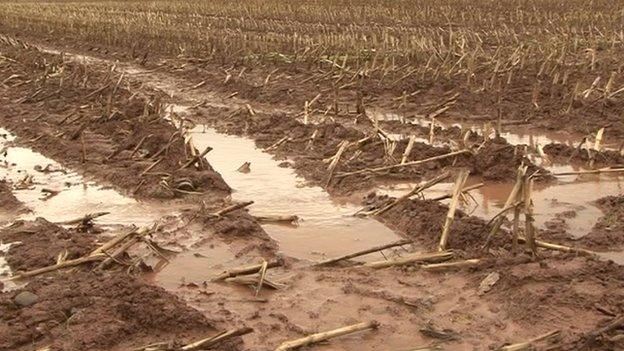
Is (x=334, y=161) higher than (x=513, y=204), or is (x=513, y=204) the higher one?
(x=513, y=204)

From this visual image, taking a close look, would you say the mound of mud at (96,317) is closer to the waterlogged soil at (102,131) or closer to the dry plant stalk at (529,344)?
the dry plant stalk at (529,344)

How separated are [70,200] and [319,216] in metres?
2.95

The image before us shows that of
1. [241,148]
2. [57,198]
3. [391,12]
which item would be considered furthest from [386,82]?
[391,12]

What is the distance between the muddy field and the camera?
5172 millimetres

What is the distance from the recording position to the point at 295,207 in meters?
8.07

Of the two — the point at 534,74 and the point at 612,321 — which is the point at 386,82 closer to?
the point at 534,74

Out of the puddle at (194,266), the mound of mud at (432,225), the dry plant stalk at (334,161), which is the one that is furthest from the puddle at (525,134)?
the puddle at (194,266)

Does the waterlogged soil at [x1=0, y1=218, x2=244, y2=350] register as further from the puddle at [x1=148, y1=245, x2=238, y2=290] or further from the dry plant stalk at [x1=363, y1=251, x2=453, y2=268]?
the dry plant stalk at [x1=363, y1=251, x2=453, y2=268]

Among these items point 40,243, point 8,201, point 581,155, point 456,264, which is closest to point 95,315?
point 40,243

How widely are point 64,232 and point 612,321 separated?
15.9 ft

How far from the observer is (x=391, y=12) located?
23.9 metres

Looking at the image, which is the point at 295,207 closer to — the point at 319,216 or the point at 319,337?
the point at 319,216

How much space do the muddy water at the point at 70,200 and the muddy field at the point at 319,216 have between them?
0.12 ft

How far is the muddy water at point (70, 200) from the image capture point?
7.77 metres
